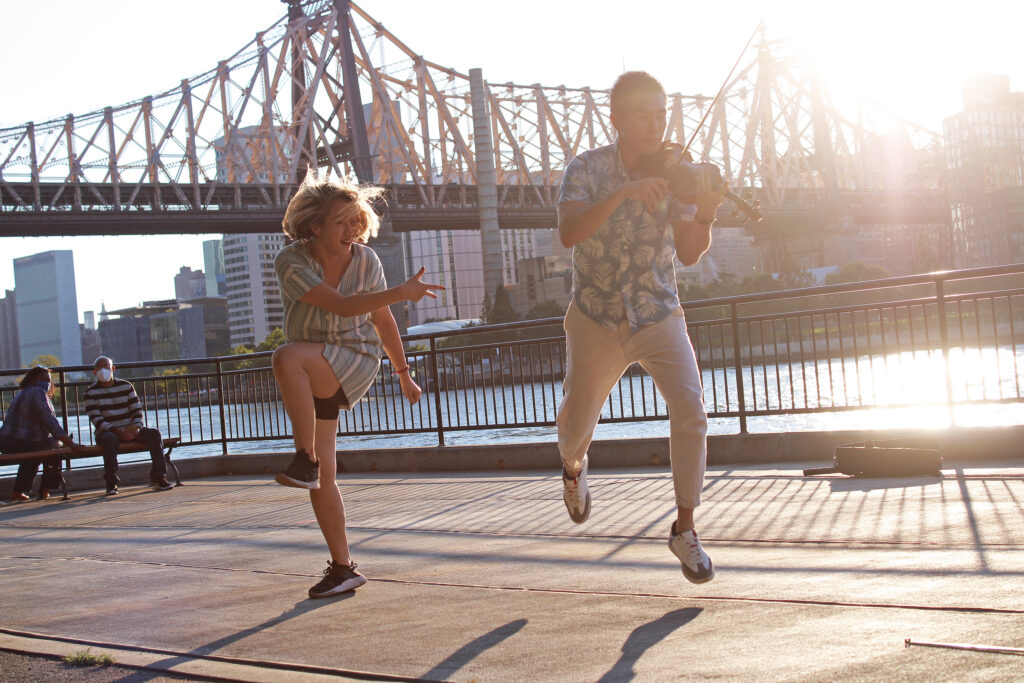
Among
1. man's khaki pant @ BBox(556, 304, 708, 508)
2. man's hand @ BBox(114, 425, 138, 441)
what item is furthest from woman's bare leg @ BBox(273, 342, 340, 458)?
man's hand @ BBox(114, 425, 138, 441)

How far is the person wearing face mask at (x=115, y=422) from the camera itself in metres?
8.81

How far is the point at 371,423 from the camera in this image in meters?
9.75

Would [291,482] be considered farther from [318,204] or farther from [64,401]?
[64,401]

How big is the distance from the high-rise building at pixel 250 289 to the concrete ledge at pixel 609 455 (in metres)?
151

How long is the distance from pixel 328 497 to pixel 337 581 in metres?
0.27

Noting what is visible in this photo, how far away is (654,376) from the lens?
3.48 metres

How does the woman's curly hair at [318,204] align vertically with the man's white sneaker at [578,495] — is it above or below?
above

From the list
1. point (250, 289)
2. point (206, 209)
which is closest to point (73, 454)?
point (206, 209)

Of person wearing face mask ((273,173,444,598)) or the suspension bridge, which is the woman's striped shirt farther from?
the suspension bridge

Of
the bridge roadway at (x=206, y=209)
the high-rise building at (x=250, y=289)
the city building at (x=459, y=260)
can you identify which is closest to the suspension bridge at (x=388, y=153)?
the bridge roadway at (x=206, y=209)

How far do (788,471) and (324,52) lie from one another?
6453cm

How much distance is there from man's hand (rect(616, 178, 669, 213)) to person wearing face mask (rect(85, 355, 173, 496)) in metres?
6.50

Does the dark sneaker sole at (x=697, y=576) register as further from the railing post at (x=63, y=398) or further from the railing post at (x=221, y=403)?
the railing post at (x=63, y=398)

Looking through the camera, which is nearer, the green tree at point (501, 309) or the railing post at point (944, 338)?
the railing post at point (944, 338)
